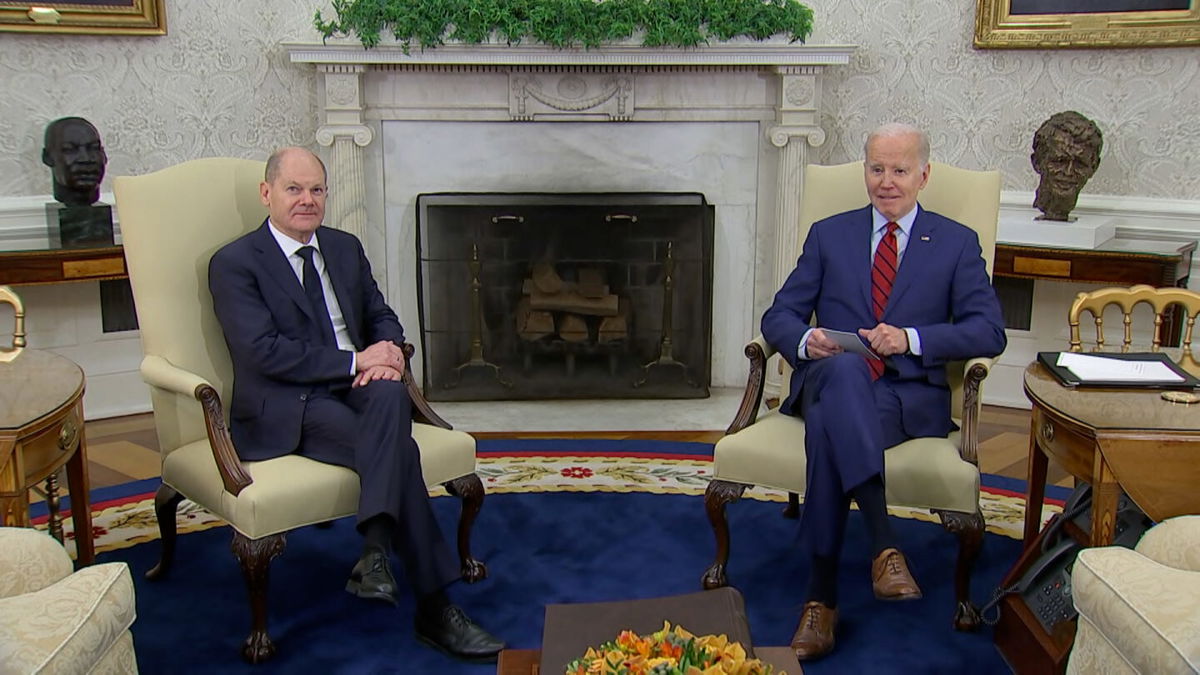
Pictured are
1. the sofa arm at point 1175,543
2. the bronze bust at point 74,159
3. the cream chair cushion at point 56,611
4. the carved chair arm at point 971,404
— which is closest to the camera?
the cream chair cushion at point 56,611

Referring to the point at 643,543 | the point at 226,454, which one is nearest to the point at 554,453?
the point at 643,543

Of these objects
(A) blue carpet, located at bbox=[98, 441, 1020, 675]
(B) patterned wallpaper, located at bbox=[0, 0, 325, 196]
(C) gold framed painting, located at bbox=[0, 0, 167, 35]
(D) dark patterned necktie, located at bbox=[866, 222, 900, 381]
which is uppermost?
(C) gold framed painting, located at bbox=[0, 0, 167, 35]

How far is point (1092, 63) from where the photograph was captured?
502 cm

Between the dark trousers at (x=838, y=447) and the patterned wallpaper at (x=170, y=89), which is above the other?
the patterned wallpaper at (x=170, y=89)

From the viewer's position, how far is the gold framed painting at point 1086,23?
4.81 metres

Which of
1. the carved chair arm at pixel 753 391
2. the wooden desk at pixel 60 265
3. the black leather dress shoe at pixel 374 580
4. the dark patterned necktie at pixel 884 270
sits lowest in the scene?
the black leather dress shoe at pixel 374 580

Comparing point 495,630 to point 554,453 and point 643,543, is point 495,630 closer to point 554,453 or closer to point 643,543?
point 643,543

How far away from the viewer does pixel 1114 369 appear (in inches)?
119

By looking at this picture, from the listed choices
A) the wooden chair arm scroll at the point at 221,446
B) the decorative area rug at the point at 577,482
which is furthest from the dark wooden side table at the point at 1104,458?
the wooden chair arm scroll at the point at 221,446

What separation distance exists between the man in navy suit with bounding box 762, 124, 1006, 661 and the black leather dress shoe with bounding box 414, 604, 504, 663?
796 mm

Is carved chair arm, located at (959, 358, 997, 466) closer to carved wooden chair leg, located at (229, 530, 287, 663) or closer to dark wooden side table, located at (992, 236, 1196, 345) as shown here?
dark wooden side table, located at (992, 236, 1196, 345)

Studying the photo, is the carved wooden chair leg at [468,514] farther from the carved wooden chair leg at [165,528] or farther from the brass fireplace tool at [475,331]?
the brass fireplace tool at [475,331]

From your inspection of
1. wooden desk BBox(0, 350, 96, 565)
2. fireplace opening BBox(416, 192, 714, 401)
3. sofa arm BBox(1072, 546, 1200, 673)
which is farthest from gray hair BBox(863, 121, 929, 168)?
wooden desk BBox(0, 350, 96, 565)

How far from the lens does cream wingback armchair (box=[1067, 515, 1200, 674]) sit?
1.98 meters
